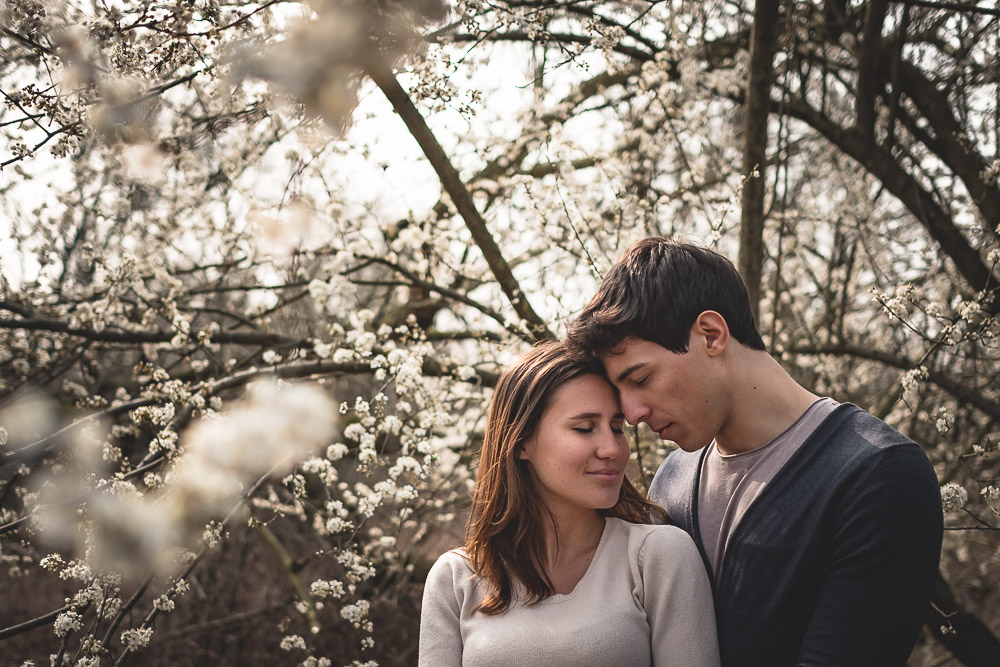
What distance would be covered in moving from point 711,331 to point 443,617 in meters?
0.98

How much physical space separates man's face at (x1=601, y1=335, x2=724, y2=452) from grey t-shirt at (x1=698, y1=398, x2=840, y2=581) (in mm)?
108

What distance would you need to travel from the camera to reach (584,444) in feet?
6.59

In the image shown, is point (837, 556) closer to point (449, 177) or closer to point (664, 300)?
point (664, 300)

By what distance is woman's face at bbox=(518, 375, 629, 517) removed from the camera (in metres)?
2.00

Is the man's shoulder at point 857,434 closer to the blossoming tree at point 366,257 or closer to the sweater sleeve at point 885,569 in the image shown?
the sweater sleeve at point 885,569

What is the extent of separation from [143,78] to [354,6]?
2.18ft

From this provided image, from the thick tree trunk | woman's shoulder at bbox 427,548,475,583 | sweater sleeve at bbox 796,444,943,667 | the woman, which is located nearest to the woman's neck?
the woman

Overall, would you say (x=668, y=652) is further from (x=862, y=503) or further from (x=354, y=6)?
(x=354, y=6)

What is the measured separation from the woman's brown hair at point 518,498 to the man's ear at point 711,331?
0.29m

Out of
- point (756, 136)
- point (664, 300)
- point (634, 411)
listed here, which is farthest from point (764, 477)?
point (756, 136)

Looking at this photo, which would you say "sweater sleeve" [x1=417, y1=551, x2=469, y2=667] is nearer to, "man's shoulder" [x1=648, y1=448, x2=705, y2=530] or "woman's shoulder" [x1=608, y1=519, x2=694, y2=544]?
"woman's shoulder" [x1=608, y1=519, x2=694, y2=544]

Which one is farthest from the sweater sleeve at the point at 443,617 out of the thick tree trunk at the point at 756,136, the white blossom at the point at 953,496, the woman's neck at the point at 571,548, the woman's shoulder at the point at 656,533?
the thick tree trunk at the point at 756,136

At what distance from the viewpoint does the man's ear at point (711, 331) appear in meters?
1.94

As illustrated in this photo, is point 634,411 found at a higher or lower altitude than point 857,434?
higher
